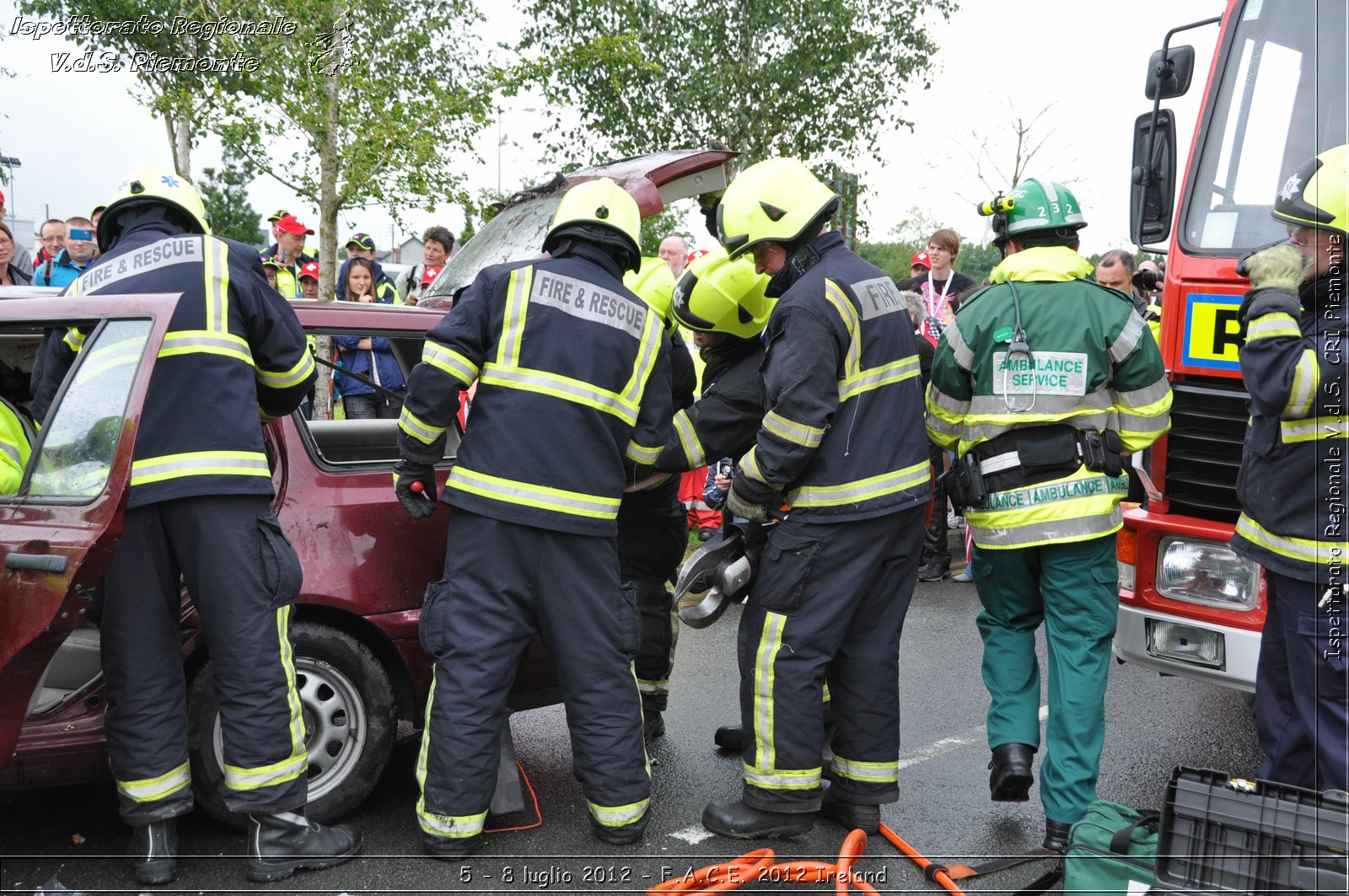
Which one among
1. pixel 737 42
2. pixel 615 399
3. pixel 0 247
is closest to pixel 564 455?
pixel 615 399

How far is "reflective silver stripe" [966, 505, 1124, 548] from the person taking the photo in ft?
11.2

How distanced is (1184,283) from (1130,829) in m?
1.97

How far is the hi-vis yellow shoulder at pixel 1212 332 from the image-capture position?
Result: 3670mm

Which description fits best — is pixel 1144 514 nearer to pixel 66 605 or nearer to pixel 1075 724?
pixel 1075 724

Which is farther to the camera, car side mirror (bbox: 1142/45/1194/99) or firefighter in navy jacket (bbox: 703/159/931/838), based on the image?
car side mirror (bbox: 1142/45/1194/99)

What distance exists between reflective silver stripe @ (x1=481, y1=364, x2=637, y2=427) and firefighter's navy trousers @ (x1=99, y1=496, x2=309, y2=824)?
2.61ft

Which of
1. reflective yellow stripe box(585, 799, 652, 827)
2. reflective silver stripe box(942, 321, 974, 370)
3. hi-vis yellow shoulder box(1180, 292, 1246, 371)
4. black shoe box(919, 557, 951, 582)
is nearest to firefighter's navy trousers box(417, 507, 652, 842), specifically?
reflective yellow stripe box(585, 799, 652, 827)

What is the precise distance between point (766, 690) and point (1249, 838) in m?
1.42

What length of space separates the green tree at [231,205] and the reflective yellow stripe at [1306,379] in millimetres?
29059

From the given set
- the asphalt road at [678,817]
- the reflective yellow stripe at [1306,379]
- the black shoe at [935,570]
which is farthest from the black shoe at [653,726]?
the black shoe at [935,570]

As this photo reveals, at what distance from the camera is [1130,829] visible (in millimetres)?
2943

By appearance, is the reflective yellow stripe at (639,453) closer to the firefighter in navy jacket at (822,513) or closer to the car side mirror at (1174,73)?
the firefighter in navy jacket at (822,513)

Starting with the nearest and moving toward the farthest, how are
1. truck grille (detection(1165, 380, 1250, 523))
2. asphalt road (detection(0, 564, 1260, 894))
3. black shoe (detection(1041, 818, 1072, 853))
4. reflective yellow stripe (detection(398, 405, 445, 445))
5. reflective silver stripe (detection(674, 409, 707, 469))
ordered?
1. asphalt road (detection(0, 564, 1260, 894))
2. reflective yellow stripe (detection(398, 405, 445, 445))
3. black shoe (detection(1041, 818, 1072, 853))
4. truck grille (detection(1165, 380, 1250, 523))
5. reflective silver stripe (detection(674, 409, 707, 469))

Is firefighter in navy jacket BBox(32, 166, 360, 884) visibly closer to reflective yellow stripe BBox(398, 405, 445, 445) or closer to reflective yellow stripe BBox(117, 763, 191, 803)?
reflective yellow stripe BBox(117, 763, 191, 803)
